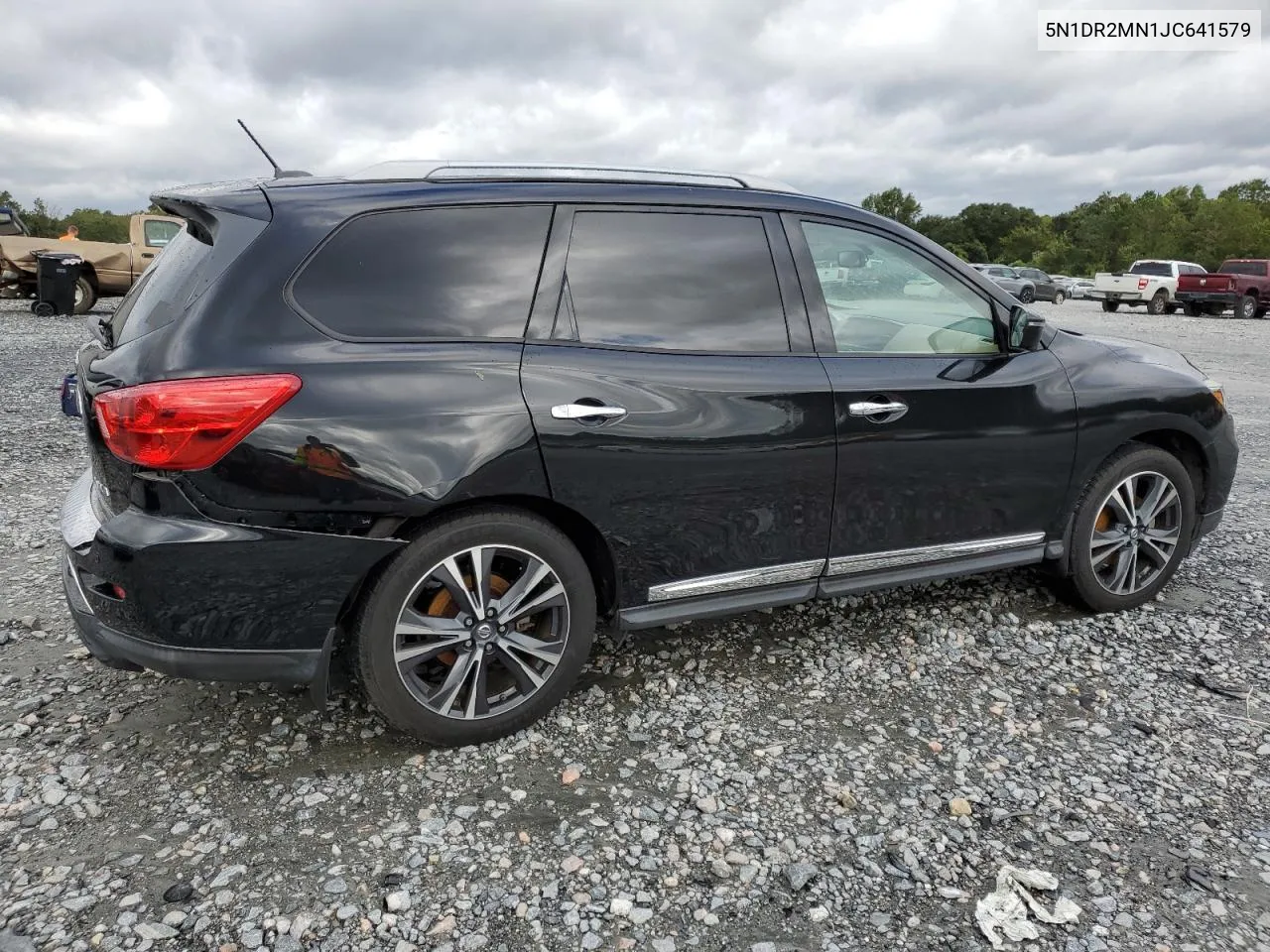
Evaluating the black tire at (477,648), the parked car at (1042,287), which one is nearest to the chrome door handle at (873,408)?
the black tire at (477,648)

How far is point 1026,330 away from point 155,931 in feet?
11.4

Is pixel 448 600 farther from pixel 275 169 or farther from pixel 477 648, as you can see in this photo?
pixel 275 169

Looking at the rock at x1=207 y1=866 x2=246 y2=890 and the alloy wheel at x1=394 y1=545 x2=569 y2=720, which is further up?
the alloy wheel at x1=394 y1=545 x2=569 y2=720

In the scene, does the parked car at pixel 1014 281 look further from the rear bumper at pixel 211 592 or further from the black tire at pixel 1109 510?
the rear bumper at pixel 211 592

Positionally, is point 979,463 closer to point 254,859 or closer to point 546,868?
point 546,868

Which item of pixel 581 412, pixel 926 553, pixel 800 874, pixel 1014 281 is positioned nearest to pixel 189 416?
pixel 581 412

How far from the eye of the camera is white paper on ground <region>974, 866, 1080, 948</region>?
2186 millimetres

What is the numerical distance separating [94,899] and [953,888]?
2.17m

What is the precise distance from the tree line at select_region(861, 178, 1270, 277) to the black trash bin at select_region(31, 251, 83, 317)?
31.6 metres

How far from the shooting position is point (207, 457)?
7.95ft

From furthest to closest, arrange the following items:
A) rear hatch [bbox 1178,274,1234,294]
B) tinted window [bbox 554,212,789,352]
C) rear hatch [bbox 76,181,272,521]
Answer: rear hatch [bbox 1178,274,1234,294] < tinted window [bbox 554,212,789,352] < rear hatch [bbox 76,181,272,521]

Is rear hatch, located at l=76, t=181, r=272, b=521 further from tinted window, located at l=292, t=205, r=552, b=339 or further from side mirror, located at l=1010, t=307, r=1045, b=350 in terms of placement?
side mirror, located at l=1010, t=307, r=1045, b=350

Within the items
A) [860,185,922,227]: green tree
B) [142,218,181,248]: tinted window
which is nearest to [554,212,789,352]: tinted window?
[142,218,181,248]: tinted window

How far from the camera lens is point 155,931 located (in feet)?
7.02
